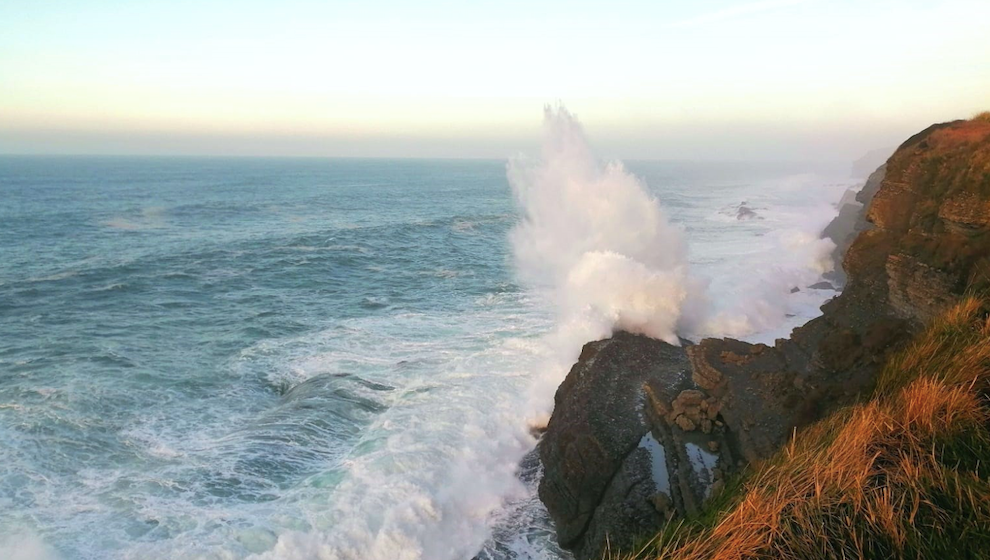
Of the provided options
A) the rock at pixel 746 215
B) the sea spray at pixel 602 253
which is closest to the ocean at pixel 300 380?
the sea spray at pixel 602 253

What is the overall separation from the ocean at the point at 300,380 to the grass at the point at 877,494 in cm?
727

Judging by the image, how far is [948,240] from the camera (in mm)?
10602

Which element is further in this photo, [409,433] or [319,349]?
[319,349]

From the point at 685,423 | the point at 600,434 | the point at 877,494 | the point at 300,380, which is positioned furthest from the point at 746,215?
the point at 877,494

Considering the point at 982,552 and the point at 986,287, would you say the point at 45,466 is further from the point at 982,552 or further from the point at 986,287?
the point at 986,287

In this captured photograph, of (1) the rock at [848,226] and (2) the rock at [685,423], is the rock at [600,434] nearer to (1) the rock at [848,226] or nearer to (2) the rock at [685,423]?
(2) the rock at [685,423]

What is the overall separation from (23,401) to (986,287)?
1999 cm

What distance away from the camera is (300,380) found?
17.0 metres

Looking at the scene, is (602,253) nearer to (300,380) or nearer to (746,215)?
(300,380)

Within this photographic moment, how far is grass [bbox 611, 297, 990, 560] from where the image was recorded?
10.1ft

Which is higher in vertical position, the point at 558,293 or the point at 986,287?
the point at 986,287

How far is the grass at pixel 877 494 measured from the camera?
121 inches

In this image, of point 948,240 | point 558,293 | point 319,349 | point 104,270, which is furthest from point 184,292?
point 948,240

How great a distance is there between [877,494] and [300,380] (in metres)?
15.8
